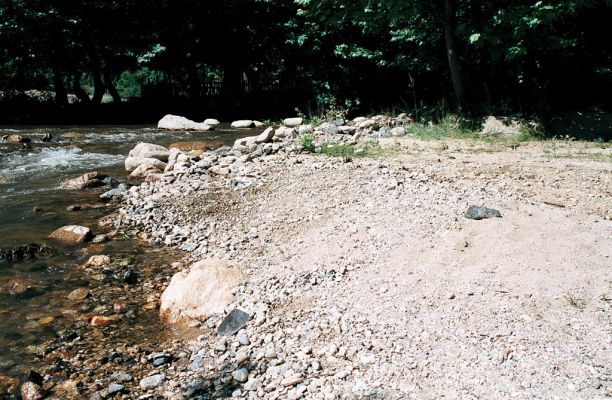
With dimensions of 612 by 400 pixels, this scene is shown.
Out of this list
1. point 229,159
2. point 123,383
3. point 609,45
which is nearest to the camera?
point 123,383

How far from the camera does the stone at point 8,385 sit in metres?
3.70

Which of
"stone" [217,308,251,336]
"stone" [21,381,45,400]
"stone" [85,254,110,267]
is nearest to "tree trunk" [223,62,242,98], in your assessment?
"stone" [85,254,110,267]

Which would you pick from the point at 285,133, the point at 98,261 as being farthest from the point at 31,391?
the point at 285,133

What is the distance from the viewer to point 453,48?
37.6ft

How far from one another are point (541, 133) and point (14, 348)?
944cm

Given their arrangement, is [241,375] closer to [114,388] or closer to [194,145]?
[114,388]

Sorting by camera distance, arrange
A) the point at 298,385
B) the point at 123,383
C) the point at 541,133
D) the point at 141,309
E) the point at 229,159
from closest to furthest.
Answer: the point at 298,385
the point at 123,383
the point at 141,309
the point at 229,159
the point at 541,133

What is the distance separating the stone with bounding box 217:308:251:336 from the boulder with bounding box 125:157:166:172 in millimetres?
6709

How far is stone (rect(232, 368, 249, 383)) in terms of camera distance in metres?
3.50

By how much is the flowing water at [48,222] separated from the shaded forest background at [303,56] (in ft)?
15.3

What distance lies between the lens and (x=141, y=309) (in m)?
4.93

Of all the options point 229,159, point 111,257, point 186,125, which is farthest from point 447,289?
point 186,125

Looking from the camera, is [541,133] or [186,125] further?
[186,125]

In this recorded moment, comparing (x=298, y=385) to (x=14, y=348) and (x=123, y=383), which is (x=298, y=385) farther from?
(x=14, y=348)
